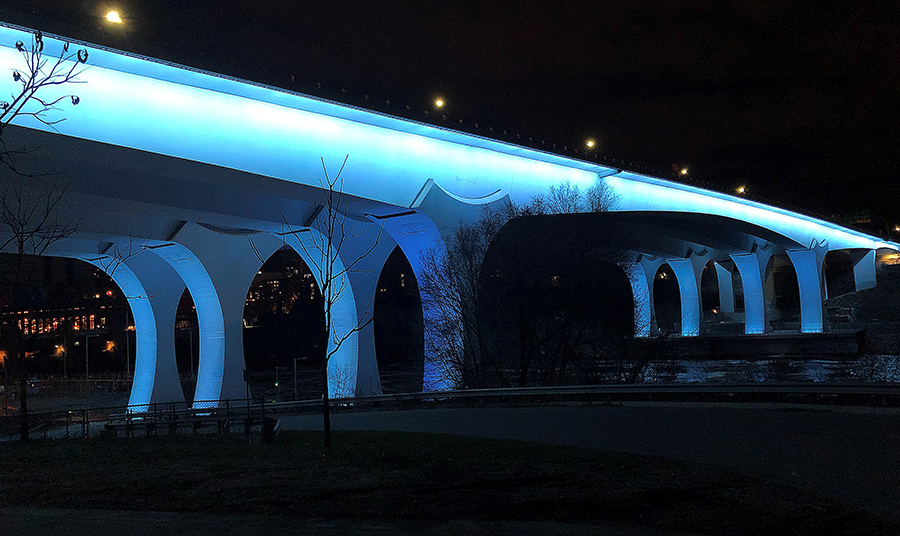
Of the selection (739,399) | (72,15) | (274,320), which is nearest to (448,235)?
(739,399)

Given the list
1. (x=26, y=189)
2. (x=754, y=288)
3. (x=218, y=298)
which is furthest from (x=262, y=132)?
(x=754, y=288)

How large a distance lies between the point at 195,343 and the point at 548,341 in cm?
7248

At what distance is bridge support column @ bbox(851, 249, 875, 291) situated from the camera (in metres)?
108

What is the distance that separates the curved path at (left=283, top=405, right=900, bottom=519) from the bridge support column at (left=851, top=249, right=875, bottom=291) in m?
111

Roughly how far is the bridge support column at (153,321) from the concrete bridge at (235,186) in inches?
3.1

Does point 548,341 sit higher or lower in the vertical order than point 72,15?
lower

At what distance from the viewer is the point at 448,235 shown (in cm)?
2495

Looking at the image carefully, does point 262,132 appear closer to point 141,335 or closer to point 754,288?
point 141,335

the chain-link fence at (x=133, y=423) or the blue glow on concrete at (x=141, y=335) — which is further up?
the blue glow on concrete at (x=141, y=335)

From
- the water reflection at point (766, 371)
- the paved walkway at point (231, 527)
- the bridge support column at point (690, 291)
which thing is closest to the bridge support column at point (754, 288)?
the bridge support column at point (690, 291)

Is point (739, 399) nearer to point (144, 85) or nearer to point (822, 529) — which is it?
point (822, 529)

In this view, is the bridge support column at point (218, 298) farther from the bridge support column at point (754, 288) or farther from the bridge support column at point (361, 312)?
the bridge support column at point (754, 288)

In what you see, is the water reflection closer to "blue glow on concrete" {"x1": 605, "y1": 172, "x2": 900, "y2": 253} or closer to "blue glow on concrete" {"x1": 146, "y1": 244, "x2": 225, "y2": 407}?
"blue glow on concrete" {"x1": 605, "y1": 172, "x2": 900, "y2": 253}

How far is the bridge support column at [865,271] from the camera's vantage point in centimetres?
10806
